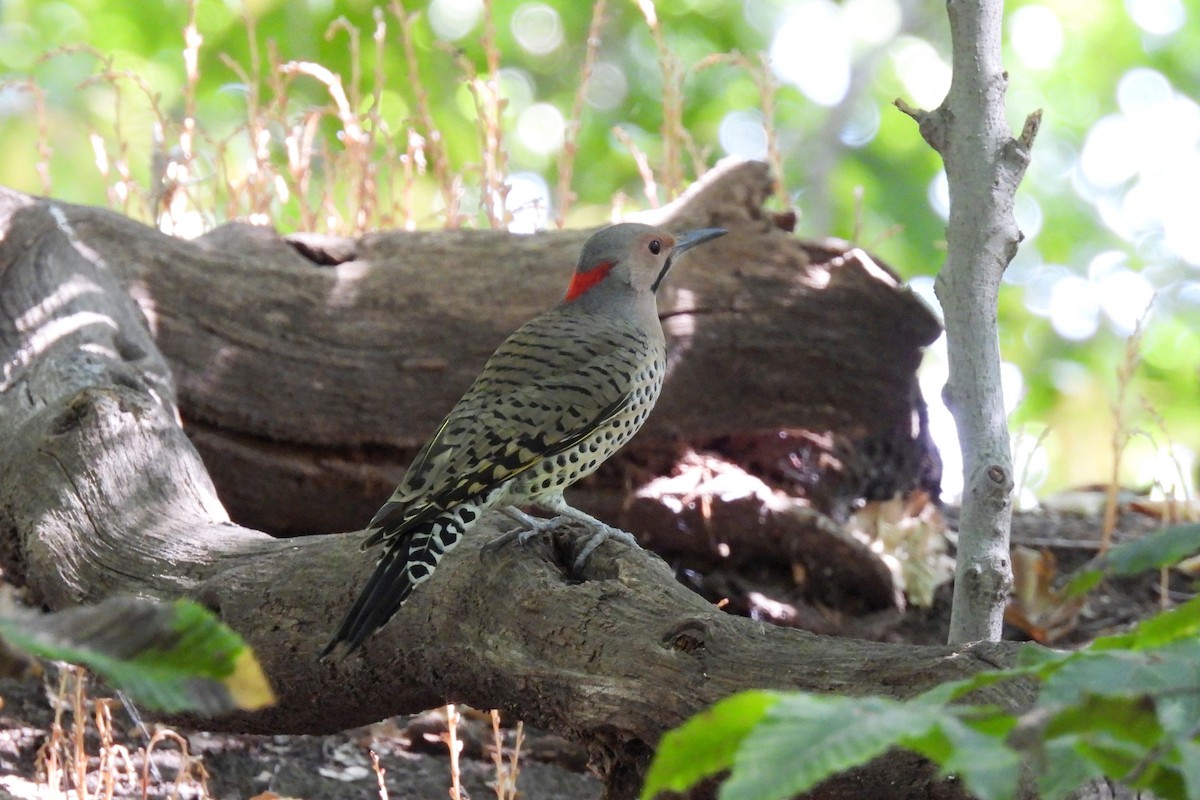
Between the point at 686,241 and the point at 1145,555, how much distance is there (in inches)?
117

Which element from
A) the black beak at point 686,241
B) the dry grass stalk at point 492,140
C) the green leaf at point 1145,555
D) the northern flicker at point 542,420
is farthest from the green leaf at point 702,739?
the dry grass stalk at point 492,140

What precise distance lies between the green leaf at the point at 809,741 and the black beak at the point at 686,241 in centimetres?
313

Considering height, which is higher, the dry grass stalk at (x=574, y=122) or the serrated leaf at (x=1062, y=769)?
the dry grass stalk at (x=574, y=122)

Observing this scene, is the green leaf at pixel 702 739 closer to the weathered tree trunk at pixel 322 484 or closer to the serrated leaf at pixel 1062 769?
the serrated leaf at pixel 1062 769

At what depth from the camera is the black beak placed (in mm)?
4070

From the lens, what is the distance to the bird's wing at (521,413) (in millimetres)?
2910

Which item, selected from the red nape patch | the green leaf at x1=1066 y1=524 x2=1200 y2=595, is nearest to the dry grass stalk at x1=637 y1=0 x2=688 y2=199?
the red nape patch

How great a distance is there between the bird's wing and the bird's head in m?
0.24

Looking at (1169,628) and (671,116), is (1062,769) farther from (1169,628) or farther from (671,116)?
(671,116)

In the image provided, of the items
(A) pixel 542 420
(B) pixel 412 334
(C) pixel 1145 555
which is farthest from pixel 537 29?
(C) pixel 1145 555

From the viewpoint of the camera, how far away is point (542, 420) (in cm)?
324

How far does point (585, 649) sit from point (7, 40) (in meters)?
12.0

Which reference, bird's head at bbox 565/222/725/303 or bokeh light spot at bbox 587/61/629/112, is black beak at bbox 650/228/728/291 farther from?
bokeh light spot at bbox 587/61/629/112

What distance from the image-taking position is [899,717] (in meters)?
0.95
